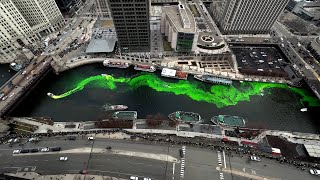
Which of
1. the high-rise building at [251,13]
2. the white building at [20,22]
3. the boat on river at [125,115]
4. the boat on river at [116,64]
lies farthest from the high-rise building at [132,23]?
the white building at [20,22]

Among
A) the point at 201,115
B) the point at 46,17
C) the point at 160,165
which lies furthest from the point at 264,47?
the point at 46,17

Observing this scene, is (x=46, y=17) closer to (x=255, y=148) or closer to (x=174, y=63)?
(x=174, y=63)

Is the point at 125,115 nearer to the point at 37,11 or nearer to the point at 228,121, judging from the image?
the point at 228,121

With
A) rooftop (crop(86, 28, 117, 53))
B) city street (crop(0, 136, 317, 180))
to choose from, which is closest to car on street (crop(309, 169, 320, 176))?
city street (crop(0, 136, 317, 180))

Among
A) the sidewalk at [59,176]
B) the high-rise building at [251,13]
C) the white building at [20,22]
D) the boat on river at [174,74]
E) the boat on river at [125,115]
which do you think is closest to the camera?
the sidewalk at [59,176]

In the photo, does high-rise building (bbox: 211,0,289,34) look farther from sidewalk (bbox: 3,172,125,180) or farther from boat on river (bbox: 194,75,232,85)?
sidewalk (bbox: 3,172,125,180)

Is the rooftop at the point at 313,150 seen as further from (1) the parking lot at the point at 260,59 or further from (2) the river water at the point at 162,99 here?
(1) the parking lot at the point at 260,59

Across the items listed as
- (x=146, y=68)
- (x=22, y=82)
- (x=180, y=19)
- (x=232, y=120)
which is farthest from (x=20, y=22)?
(x=232, y=120)
